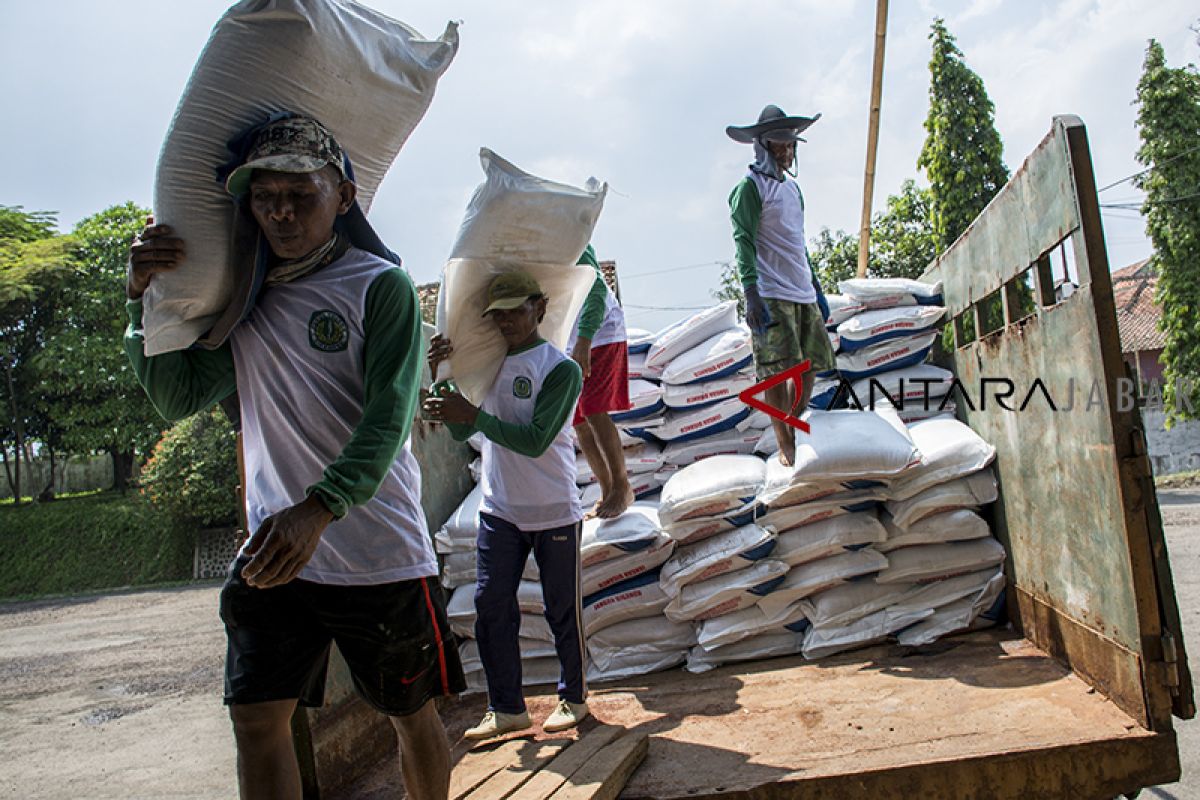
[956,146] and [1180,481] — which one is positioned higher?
[956,146]

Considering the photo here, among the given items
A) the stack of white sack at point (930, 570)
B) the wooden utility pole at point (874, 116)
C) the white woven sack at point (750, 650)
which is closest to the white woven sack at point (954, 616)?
the stack of white sack at point (930, 570)

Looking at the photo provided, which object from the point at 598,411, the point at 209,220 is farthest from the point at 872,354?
the point at 209,220

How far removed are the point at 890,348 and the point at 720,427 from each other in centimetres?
81

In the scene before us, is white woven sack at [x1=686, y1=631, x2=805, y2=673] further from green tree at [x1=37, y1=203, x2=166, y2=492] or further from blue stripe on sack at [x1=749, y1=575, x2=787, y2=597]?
green tree at [x1=37, y1=203, x2=166, y2=492]

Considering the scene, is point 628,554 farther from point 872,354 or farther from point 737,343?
point 872,354

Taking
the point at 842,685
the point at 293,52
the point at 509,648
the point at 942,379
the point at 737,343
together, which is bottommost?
the point at 842,685

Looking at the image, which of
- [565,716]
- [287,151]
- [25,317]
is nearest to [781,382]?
[565,716]

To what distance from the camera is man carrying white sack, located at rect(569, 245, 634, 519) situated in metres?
3.46

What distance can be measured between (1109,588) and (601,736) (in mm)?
1221

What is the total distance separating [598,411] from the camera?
11.9ft

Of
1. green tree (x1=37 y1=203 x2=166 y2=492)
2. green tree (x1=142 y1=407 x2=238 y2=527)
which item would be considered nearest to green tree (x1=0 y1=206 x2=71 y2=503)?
green tree (x1=37 y1=203 x2=166 y2=492)

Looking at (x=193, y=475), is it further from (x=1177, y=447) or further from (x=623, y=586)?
(x=1177, y=447)

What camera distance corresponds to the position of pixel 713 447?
13.1 ft

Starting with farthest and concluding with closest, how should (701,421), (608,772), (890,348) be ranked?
(701,421)
(890,348)
(608,772)
